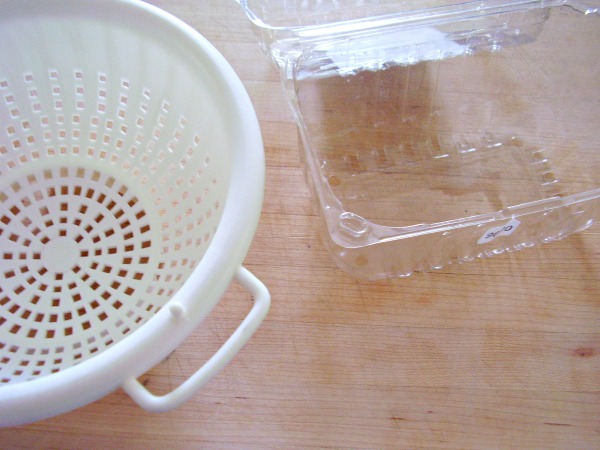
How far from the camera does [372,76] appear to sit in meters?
0.74

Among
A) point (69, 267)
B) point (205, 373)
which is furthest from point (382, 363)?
point (69, 267)

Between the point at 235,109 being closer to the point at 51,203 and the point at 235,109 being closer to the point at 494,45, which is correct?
the point at 51,203

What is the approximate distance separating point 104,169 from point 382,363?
0.39 meters

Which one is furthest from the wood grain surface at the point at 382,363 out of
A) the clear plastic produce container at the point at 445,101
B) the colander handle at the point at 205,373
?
the colander handle at the point at 205,373

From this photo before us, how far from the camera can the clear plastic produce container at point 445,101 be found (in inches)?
25.9

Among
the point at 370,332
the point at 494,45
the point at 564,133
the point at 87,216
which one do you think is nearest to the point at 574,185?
the point at 564,133

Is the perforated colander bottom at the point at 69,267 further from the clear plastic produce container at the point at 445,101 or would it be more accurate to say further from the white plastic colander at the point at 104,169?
the clear plastic produce container at the point at 445,101

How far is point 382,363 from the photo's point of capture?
1.87 ft

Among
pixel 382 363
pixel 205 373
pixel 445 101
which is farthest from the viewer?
pixel 445 101

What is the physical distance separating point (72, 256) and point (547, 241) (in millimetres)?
561

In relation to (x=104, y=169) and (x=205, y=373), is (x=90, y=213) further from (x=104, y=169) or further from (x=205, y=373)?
(x=205, y=373)

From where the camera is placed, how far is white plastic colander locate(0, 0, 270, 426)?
1.61 feet

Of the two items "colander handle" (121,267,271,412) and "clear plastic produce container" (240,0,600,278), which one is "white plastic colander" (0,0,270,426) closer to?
"colander handle" (121,267,271,412)

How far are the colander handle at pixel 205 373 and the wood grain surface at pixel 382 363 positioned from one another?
170 millimetres
